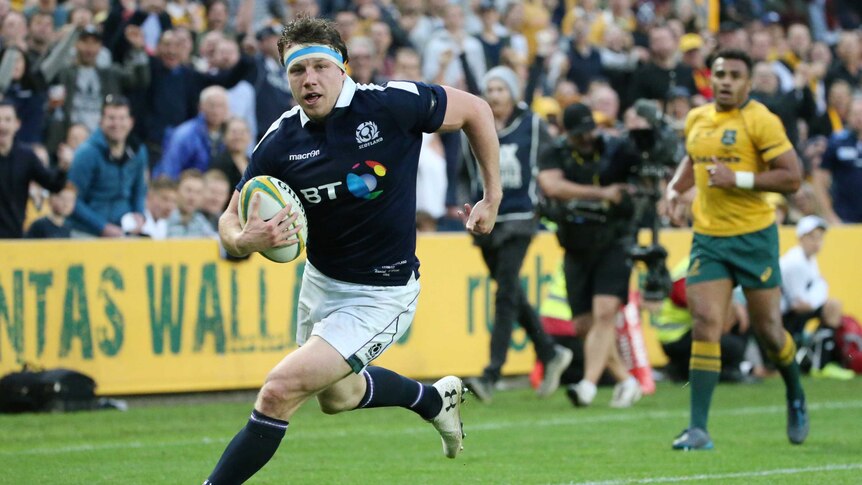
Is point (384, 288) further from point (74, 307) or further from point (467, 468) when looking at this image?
point (74, 307)

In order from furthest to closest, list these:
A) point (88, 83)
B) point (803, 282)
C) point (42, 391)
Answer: point (803, 282)
point (88, 83)
point (42, 391)

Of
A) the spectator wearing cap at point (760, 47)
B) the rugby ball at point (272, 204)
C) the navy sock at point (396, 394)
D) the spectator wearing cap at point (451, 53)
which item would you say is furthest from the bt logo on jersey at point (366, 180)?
the spectator wearing cap at point (760, 47)

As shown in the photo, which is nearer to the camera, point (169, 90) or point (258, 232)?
point (258, 232)

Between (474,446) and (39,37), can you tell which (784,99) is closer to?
(39,37)

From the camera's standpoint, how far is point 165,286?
1257 cm

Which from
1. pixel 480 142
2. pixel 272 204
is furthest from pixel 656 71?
pixel 272 204

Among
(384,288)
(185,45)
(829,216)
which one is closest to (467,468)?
(384,288)

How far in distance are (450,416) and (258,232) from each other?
2.14 metres

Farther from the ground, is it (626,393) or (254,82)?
(254,82)

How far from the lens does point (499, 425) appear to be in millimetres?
11070

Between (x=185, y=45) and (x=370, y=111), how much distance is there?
906cm

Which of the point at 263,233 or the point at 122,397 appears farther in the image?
the point at 122,397

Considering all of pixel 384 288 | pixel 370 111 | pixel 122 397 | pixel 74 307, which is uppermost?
pixel 370 111

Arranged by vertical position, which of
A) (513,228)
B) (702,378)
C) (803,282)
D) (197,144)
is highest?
(197,144)
